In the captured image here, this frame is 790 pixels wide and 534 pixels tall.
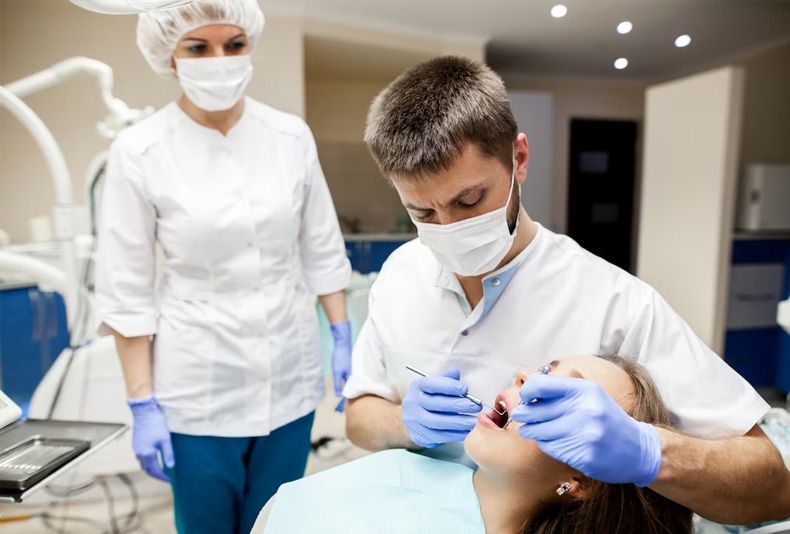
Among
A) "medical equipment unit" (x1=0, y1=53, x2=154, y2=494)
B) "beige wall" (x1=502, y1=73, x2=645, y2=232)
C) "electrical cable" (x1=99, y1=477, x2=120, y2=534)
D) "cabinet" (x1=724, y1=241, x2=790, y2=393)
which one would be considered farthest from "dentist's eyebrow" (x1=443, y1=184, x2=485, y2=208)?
"electrical cable" (x1=99, y1=477, x2=120, y2=534)

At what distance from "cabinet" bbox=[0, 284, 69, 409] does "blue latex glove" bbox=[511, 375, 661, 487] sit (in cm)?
259

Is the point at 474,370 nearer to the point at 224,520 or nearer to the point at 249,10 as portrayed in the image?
the point at 224,520

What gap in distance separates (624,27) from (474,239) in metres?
0.53

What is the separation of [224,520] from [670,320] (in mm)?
1072

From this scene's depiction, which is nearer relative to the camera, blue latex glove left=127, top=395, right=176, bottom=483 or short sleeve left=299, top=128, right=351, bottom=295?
blue latex glove left=127, top=395, right=176, bottom=483

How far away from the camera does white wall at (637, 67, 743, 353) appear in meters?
1.08

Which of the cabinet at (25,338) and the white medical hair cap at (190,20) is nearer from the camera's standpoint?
the white medical hair cap at (190,20)

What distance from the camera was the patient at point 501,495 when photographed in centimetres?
80

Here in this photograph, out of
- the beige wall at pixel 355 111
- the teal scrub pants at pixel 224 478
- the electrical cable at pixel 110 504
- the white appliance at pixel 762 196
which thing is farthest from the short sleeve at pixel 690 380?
the electrical cable at pixel 110 504

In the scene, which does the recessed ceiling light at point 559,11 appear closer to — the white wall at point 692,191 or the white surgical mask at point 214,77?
the white wall at point 692,191

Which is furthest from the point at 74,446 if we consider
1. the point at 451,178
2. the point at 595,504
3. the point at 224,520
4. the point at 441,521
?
the point at 595,504

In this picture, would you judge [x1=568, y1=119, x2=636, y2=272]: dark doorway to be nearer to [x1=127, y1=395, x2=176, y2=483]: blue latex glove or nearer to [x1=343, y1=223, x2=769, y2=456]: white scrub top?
[x1=343, y1=223, x2=769, y2=456]: white scrub top

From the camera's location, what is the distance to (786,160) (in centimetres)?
189

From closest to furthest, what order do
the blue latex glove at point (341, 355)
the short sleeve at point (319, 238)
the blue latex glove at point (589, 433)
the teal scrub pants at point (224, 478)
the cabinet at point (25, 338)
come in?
the blue latex glove at point (589, 433), the teal scrub pants at point (224, 478), the short sleeve at point (319, 238), the blue latex glove at point (341, 355), the cabinet at point (25, 338)
